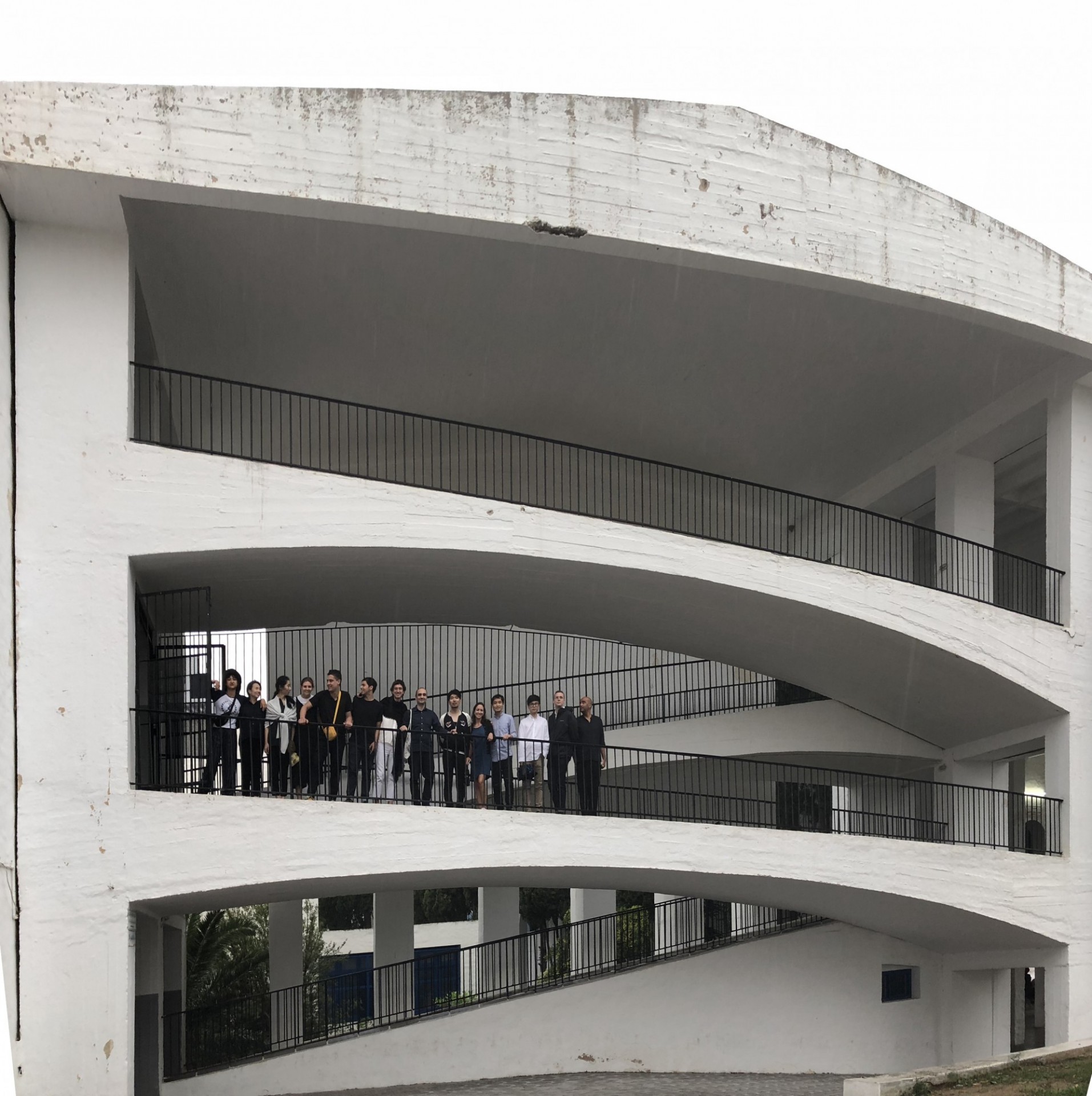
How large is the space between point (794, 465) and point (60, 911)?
43.7 feet

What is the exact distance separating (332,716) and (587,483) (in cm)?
843

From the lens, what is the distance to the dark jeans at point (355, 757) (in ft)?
50.0

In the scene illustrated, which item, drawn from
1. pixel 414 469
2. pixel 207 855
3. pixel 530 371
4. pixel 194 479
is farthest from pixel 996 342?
pixel 207 855

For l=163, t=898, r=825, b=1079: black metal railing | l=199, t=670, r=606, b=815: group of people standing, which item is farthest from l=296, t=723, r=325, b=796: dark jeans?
l=163, t=898, r=825, b=1079: black metal railing

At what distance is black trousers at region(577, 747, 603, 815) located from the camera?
16.7 meters

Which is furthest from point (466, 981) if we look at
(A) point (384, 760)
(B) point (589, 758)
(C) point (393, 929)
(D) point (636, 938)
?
(A) point (384, 760)

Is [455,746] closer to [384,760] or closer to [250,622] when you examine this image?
[384,760]

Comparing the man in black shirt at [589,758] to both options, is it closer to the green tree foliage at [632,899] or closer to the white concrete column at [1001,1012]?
the white concrete column at [1001,1012]

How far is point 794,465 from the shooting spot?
75.2ft

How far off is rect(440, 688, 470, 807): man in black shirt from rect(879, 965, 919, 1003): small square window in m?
8.65

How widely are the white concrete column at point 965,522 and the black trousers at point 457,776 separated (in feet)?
27.7

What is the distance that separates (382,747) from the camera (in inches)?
621

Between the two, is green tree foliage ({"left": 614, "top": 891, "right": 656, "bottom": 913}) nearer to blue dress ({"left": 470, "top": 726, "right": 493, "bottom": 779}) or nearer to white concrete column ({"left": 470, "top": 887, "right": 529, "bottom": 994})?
white concrete column ({"left": 470, "top": 887, "right": 529, "bottom": 994})

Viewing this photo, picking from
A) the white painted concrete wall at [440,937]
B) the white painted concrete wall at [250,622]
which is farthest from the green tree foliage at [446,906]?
the white painted concrete wall at [250,622]
